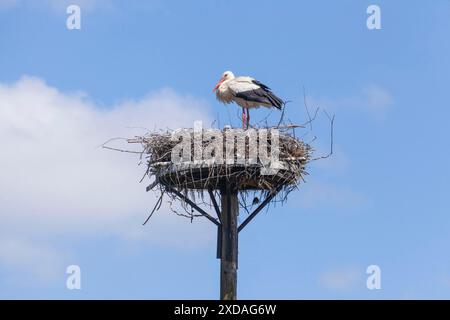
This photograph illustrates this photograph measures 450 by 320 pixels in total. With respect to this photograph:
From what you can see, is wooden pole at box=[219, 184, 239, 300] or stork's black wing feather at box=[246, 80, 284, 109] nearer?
wooden pole at box=[219, 184, 239, 300]

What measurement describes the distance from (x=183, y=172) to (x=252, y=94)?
249cm

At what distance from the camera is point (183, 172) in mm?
15336

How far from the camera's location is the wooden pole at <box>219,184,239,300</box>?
15.4 m

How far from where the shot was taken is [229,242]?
1572 centimetres

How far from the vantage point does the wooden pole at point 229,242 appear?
15.4 m

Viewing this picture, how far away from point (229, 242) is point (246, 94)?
8.86 feet

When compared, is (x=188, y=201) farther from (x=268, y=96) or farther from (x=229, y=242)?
(x=268, y=96)

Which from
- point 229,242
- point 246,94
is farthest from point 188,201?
point 246,94

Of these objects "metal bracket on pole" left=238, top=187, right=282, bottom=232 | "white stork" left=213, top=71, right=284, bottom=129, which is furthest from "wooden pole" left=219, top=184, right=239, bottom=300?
"white stork" left=213, top=71, right=284, bottom=129

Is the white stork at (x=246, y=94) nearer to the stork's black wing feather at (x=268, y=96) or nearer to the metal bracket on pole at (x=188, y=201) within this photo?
the stork's black wing feather at (x=268, y=96)

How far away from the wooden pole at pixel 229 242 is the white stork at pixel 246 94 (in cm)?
140

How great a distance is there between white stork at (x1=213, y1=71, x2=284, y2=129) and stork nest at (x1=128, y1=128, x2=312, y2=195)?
1.36 metres

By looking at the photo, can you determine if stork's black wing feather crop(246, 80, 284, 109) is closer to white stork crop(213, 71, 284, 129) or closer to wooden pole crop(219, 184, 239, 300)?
white stork crop(213, 71, 284, 129)
